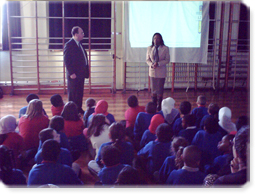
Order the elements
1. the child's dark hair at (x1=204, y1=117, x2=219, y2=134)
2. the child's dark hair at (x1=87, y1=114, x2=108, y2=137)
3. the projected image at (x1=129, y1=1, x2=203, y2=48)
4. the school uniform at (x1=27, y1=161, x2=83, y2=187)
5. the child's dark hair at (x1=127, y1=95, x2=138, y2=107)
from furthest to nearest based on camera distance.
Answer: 1. the projected image at (x1=129, y1=1, x2=203, y2=48)
2. the child's dark hair at (x1=127, y1=95, x2=138, y2=107)
3. the child's dark hair at (x1=87, y1=114, x2=108, y2=137)
4. the child's dark hair at (x1=204, y1=117, x2=219, y2=134)
5. the school uniform at (x1=27, y1=161, x2=83, y2=187)

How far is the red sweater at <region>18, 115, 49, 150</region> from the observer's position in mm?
2715

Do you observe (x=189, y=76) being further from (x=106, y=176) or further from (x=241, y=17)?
(x=106, y=176)

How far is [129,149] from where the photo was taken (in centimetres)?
227

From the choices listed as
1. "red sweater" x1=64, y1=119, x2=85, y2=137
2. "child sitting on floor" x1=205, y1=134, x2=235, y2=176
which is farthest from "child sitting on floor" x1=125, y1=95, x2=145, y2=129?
"child sitting on floor" x1=205, y1=134, x2=235, y2=176

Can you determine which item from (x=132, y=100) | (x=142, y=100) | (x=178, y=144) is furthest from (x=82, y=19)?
(x=178, y=144)

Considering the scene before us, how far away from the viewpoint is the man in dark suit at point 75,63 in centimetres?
388

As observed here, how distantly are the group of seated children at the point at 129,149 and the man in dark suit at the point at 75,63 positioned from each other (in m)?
0.59

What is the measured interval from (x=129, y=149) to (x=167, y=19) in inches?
187

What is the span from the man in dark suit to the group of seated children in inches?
23.2

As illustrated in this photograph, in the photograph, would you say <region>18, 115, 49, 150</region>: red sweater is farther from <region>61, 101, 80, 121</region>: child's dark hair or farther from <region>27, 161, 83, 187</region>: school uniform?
<region>27, 161, 83, 187</region>: school uniform

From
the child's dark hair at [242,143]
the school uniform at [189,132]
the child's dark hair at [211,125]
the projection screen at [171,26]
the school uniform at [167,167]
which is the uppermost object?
the projection screen at [171,26]

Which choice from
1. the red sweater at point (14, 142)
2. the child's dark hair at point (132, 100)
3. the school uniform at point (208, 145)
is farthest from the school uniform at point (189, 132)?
the red sweater at point (14, 142)

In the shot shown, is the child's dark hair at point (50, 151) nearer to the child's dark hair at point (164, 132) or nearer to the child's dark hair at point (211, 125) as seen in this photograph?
the child's dark hair at point (164, 132)

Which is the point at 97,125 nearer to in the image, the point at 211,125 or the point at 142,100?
the point at 211,125
